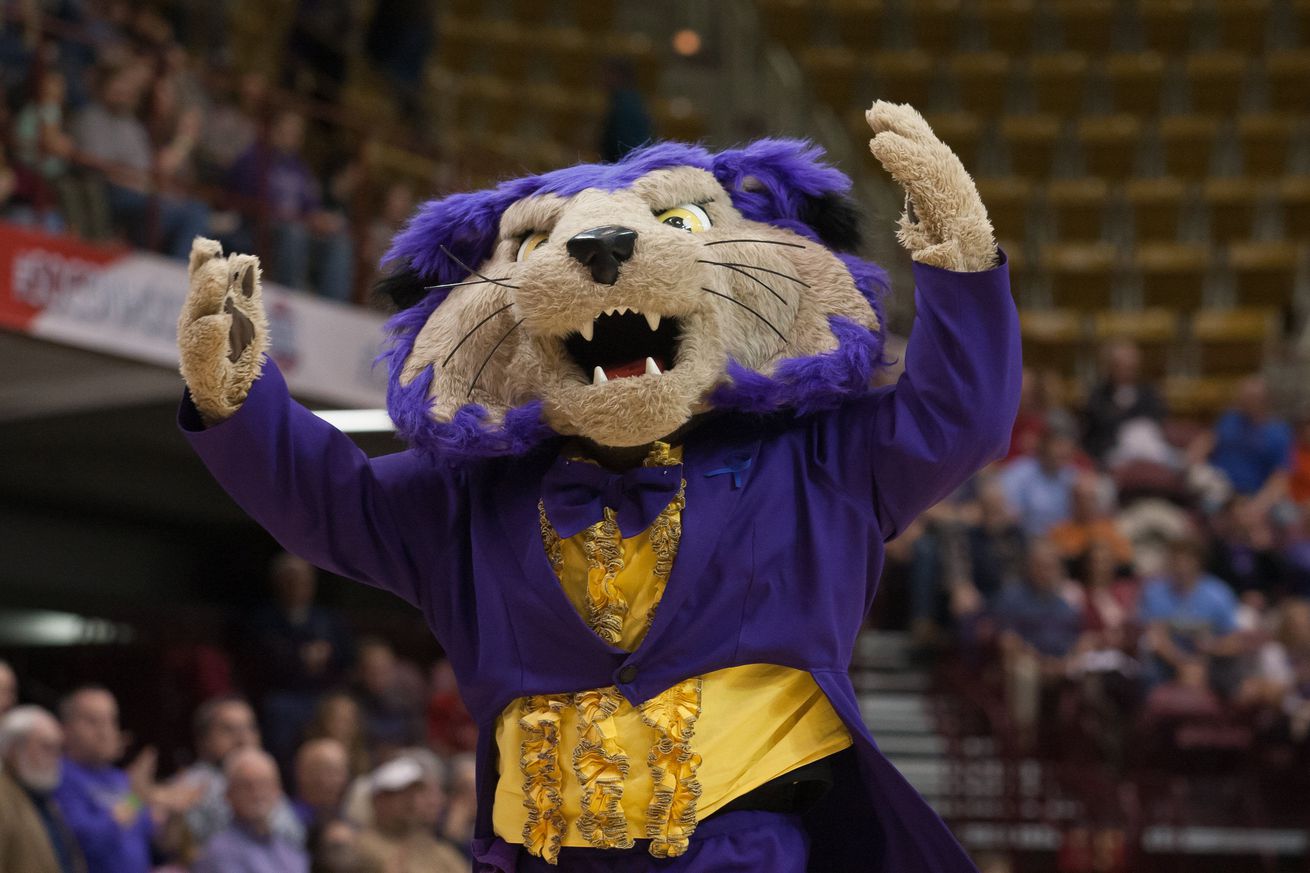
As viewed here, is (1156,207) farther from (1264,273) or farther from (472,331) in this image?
(472,331)

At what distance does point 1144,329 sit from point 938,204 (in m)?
9.13

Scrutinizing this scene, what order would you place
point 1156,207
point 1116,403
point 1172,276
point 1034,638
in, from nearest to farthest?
point 1034,638, point 1116,403, point 1172,276, point 1156,207

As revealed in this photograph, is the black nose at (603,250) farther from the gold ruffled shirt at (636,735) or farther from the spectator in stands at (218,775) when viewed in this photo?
the spectator in stands at (218,775)

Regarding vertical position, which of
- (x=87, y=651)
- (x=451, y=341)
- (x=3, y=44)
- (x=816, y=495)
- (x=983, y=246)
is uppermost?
(x=3, y=44)

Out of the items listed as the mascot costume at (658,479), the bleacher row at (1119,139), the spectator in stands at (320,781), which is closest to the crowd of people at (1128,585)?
the bleacher row at (1119,139)

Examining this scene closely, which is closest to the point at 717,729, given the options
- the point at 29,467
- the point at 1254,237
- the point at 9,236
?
the point at 9,236

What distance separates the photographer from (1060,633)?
7668 millimetres

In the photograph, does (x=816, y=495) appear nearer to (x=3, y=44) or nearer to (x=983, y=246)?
(x=983, y=246)

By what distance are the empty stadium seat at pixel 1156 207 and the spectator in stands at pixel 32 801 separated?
26.4 feet

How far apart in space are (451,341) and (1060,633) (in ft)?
17.5

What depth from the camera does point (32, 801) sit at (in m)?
5.14

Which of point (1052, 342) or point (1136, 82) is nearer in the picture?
point (1052, 342)

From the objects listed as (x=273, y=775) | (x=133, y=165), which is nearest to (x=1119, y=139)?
(x=133, y=165)

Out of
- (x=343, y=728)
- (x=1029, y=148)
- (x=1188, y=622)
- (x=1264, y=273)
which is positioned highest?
(x=1029, y=148)
